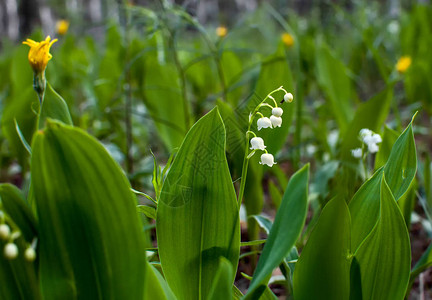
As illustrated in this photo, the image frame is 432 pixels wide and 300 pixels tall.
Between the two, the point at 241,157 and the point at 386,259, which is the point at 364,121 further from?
the point at 386,259

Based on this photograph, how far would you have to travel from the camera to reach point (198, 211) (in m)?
0.75

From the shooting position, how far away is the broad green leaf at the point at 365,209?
808 mm

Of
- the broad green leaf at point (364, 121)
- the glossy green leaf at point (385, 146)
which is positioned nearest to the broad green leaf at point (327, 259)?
the glossy green leaf at point (385, 146)

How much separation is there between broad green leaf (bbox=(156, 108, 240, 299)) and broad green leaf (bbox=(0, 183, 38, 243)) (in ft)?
0.66

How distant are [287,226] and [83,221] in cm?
28

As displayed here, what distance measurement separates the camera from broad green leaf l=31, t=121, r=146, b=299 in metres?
0.57

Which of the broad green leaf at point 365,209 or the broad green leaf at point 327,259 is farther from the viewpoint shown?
the broad green leaf at point 365,209

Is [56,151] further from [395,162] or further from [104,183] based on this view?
[395,162]

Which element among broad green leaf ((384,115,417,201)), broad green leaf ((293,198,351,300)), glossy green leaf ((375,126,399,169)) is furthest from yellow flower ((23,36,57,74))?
glossy green leaf ((375,126,399,169))

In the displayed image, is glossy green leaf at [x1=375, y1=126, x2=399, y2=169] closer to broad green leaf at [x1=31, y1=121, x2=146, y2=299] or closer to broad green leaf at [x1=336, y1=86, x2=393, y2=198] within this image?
broad green leaf at [x1=336, y1=86, x2=393, y2=198]

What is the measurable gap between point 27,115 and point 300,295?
3.92 feet

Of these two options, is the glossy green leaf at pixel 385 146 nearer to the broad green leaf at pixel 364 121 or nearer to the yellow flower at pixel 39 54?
the broad green leaf at pixel 364 121

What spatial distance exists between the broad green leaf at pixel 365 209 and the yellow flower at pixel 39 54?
0.60 metres

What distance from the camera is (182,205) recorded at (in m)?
0.73
